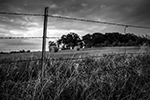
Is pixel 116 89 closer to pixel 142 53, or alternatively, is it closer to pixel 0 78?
pixel 0 78

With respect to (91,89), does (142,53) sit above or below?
above

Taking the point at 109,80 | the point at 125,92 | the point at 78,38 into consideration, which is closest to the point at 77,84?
the point at 109,80

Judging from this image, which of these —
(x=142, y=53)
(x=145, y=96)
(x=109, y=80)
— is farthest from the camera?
(x=142, y=53)

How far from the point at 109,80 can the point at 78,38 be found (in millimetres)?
1514

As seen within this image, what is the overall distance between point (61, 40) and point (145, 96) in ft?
7.36

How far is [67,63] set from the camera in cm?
383

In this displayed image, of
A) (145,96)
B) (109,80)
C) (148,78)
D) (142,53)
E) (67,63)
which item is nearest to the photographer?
(145,96)

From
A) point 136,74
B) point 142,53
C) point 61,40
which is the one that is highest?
point 61,40

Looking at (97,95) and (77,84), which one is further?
(77,84)

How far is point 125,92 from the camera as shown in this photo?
2219 mm

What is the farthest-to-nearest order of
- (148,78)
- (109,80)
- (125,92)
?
(148,78) < (109,80) < (125,92)

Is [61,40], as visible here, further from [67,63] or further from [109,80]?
[109,80]

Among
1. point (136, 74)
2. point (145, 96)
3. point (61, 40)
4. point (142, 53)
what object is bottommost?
point (145, 96)

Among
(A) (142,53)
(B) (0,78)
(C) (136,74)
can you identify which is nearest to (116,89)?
(C) (136,74)
